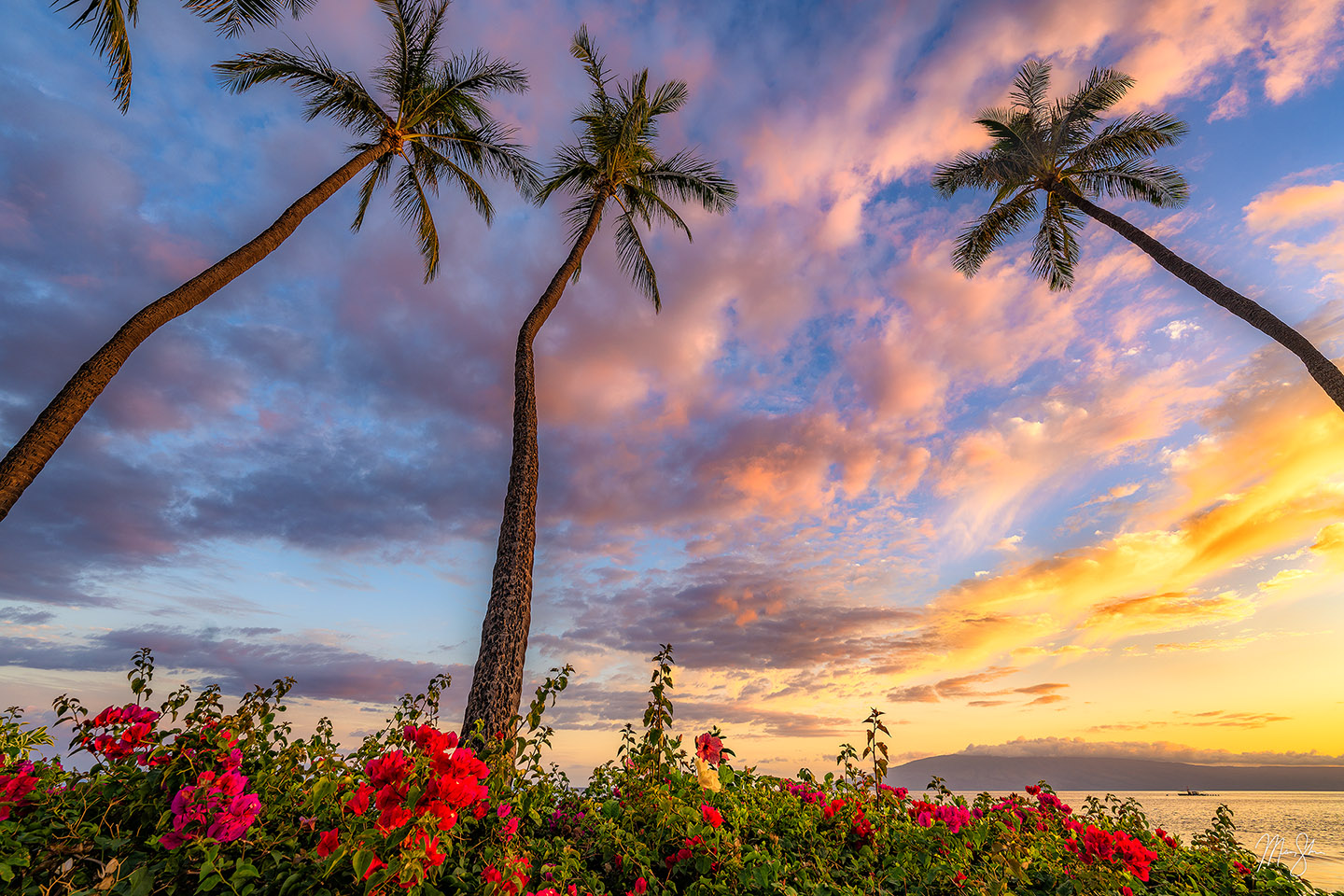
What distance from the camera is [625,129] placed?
40.1 ft

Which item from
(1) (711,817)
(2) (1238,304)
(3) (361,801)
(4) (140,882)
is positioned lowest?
(1) (711,817)

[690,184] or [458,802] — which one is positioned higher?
[690,184]

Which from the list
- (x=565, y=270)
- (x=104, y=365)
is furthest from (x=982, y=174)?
(x=104, y=365)

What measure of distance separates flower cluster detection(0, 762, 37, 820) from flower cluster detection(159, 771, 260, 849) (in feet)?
3.72

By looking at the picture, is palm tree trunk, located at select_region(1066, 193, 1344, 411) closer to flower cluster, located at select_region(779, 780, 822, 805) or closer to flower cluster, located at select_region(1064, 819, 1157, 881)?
flower cluster, located at select_region(1064, 819, 1157, 881)

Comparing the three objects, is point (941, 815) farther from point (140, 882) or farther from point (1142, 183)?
point (1142, 183)

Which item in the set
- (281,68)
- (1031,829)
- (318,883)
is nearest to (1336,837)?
(1031,829)

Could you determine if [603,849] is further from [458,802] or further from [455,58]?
[455,58]

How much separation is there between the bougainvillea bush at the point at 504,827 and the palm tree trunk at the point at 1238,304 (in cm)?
856

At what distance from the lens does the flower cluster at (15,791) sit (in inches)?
123

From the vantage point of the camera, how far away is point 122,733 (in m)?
3.79

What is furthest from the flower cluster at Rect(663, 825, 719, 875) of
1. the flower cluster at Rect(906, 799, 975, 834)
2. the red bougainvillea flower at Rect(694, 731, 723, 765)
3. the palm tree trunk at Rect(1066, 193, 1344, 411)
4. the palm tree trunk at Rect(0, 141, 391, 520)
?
the palm tree trunk at Rect(1066, 193, 1344, 411)

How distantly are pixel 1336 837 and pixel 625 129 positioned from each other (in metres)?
18.2

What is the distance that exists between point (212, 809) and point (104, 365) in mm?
6056
